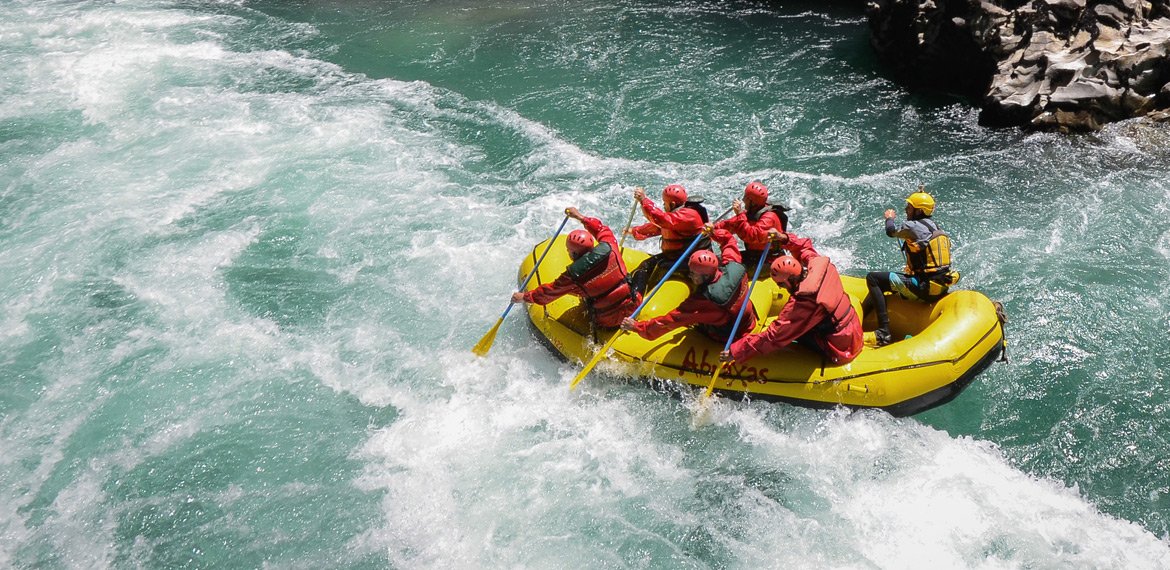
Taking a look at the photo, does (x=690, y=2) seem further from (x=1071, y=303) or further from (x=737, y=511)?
(x=737, y=511)

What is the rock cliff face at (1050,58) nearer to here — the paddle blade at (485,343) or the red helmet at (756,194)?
the red helmet at (756,194)

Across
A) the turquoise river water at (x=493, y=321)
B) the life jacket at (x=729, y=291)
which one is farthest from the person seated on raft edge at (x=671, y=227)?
the turquoise river water at (x=493, y=321)

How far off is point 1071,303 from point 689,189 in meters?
4.76

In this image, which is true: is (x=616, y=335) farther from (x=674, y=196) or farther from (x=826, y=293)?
(x=826, y=293)

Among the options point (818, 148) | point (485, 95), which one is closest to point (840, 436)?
point (818, 148)

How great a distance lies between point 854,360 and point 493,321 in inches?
157

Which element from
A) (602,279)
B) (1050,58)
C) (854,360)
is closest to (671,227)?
(602,279)

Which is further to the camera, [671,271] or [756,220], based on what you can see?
[756,220]

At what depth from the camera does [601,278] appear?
7.11 m

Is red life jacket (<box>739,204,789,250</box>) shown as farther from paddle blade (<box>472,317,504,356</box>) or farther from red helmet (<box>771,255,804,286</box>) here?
paddle blade (<box>472,317,504,356</box>)

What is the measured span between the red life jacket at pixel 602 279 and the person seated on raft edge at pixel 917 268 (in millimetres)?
2294

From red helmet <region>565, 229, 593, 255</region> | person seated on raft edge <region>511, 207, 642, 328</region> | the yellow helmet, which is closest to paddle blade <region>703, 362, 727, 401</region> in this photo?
person seated on raft edge <region>511, 207, 642, 328</region>

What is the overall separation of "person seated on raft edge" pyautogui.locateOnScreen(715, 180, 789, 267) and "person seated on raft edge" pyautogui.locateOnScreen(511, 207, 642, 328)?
111 centimetres

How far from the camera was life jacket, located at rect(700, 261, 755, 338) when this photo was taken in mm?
6539
